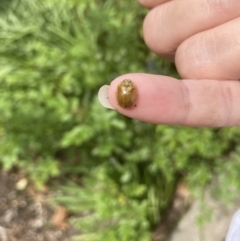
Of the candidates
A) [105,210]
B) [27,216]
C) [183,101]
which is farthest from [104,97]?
[27,216]

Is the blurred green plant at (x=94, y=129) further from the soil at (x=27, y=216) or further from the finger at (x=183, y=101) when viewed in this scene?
the finger at (x=183, y=101)

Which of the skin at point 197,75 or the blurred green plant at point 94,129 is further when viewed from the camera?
the blurred green plant at point 94,129

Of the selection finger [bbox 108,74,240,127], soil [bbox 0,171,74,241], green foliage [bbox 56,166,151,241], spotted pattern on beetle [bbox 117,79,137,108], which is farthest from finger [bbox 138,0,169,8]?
soil [bbox 0,171,74,241]

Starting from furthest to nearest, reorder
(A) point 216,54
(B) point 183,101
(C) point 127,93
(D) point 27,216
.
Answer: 1. (D) point 27,216
2. (A) point 216,54
3. (B) point 183,101
4. (C) point 127,93

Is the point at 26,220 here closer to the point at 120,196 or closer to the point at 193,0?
the point at 120,196

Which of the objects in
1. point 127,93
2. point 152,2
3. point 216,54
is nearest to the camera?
point 127,93

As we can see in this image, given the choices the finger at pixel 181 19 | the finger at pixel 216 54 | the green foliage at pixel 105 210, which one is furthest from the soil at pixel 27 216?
the finger at pixel 216 54

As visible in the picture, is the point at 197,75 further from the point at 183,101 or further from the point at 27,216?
the point at 27,216

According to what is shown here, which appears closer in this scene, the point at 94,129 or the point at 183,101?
the point at 183,101
